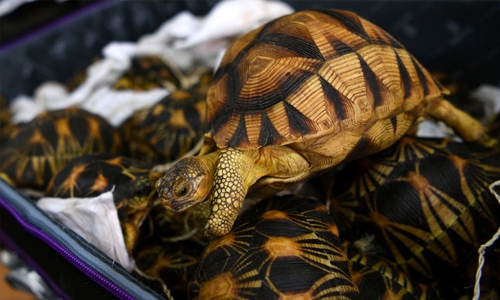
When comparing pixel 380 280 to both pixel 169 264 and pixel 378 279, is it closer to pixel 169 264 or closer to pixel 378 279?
pixel 378 279

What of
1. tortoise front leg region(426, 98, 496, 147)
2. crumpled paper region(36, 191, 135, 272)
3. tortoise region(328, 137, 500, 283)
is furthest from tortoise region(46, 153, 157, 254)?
tortoise front leg region(426, 98, 496, 147)

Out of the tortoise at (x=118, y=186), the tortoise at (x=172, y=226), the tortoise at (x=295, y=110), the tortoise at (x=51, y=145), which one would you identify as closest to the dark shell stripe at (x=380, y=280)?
the tortoise at (x=295, y=110)

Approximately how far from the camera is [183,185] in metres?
0.59

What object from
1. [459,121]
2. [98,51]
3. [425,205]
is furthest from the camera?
[98,51]

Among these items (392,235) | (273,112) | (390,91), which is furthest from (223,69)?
(392,235)

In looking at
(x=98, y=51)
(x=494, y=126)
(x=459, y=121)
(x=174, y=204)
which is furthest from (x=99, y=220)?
(x=98, y=51)

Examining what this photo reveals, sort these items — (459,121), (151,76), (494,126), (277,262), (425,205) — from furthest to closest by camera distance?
(151,76), (494,126), (459,121), (425,205), (277,262)

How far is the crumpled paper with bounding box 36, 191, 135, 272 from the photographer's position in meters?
0.76

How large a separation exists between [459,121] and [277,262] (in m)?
0.48

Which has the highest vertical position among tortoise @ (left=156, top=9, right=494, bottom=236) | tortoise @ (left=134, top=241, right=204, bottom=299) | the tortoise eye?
tortoise @ (left=156, top=9, right=494, bottom=236)

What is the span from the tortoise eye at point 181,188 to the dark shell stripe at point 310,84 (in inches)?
3.6

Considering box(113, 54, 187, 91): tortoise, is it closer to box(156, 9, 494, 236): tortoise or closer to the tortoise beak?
box(156, 9, 494, 236): tortoise

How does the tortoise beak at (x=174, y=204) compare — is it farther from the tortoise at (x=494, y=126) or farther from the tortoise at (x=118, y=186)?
the tortoise at (x=494, y=126)

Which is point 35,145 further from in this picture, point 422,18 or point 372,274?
point 422,18
